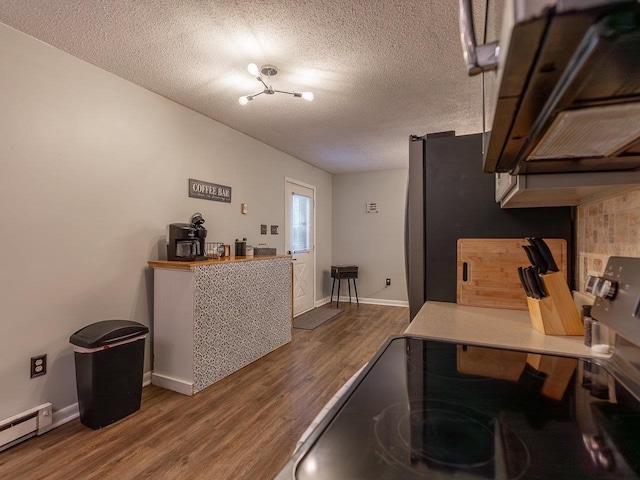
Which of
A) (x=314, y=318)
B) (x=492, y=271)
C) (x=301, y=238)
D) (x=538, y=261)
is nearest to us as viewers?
(x=538, y=261)

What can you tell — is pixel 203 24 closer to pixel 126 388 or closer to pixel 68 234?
pixel 68 234

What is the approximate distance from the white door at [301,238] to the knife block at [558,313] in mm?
3690

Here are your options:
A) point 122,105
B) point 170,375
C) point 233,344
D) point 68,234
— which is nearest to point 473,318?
point 233,344

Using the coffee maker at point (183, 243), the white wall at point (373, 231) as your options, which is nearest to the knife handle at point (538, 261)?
the coffee maker at point (183, 243)

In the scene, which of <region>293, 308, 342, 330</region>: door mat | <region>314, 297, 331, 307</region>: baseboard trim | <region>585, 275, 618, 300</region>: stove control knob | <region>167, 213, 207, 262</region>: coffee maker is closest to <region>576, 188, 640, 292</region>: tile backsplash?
<region>585, 275, 618, 300</region>: stove control knob

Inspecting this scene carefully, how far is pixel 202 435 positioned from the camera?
196cm

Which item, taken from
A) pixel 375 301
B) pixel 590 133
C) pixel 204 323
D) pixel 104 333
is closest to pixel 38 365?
pixel 104 333

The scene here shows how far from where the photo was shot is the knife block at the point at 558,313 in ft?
3.92

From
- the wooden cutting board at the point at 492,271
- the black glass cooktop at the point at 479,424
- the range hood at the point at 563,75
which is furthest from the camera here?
the wooden cutting board at the point at 492,271

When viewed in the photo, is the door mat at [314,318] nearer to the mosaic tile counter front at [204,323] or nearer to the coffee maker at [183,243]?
the mosaic tile counter front at [204,323]

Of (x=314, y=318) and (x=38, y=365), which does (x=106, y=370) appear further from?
(x=314, y=318)

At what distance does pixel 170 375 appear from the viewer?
2564 millimetres

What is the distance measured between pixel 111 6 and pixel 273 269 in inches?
93.4

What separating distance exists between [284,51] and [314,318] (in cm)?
361
